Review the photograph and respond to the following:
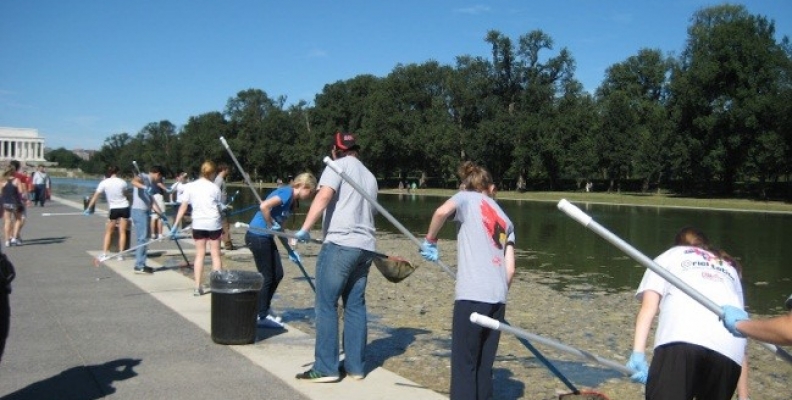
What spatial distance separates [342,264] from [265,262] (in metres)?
2.32

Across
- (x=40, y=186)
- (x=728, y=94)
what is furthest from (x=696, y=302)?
(x=728, y=94)

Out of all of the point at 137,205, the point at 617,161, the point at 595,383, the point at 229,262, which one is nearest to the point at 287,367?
the point at 595,383

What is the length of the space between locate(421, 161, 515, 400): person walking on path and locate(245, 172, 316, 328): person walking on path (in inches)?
118

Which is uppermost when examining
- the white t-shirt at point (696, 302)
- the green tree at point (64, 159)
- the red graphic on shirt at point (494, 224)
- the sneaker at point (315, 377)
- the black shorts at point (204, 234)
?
the green tree at point (64, 159)

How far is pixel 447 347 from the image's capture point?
816 cm

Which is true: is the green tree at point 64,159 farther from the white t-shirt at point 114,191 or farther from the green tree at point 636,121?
the white t-shirt at point 114,191

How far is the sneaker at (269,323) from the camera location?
27.2 ft

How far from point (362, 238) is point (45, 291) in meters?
6.05

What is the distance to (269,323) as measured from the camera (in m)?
8.34

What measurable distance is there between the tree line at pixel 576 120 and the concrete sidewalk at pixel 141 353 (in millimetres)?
52630

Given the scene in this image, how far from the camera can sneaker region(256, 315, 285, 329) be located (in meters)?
8.28

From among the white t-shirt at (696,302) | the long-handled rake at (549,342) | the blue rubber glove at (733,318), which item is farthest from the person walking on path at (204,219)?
the blue rubber glove at (733,318)

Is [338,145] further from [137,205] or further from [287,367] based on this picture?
[137,205]

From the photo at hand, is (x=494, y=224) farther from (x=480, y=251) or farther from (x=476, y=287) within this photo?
(x=476, y=287)
